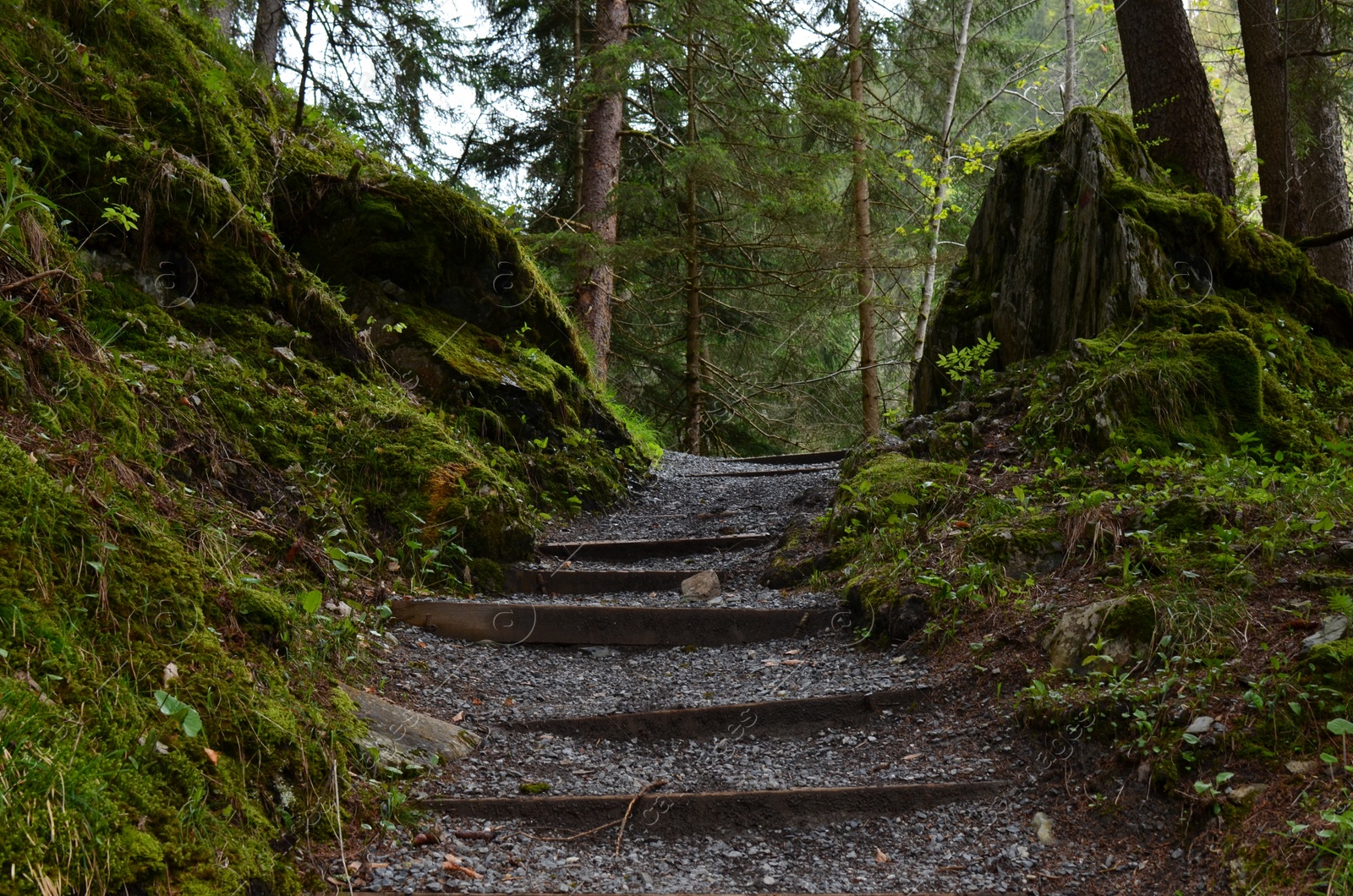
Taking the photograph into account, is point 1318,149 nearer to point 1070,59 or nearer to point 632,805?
point 1070,59

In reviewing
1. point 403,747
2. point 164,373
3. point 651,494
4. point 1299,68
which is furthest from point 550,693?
point 1299,68

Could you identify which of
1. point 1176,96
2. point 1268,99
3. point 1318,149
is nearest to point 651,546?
point 1176,96

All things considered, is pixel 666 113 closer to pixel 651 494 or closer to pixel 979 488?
pixel 651 494

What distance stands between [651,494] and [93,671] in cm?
623

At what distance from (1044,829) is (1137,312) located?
13.5 ft

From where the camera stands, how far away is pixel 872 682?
12.8 feet

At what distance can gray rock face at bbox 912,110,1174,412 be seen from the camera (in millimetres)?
5922

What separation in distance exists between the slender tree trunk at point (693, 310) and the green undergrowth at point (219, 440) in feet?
Result: 15.0

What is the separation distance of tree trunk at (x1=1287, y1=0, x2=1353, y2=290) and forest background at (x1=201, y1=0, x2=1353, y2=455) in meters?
0.03

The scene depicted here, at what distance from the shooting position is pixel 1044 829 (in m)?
2.76

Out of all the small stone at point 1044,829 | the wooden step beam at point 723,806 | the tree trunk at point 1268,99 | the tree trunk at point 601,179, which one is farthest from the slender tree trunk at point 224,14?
the tree trunk at point 1268,99

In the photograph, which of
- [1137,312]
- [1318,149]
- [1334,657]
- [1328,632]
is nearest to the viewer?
[1334,657]

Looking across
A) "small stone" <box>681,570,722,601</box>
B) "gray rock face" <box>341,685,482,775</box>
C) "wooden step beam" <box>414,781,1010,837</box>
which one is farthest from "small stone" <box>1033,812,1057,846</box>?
"small stone" <box>681,570,722,601</box>

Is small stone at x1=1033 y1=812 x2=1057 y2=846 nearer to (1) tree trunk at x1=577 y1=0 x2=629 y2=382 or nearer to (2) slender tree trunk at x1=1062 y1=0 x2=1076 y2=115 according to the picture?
(1) tree trunk at x1=577 y1=0 x2=629 y2=382
